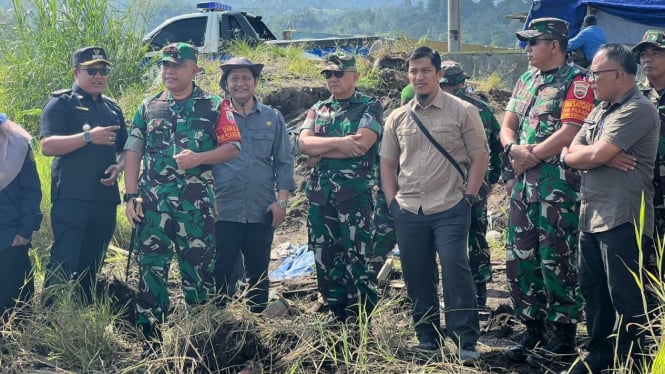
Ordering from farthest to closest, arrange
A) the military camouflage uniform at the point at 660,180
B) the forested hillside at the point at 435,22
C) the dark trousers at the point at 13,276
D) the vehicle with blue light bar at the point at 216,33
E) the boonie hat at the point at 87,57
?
the forested hillside at the point at 435,22, the vehicle with blue light bar at the point at 216,33, the boonie hat at the point at 87,57, the dark trousers at the point at 13,276, the military camouflage uniform at the point at 660,180

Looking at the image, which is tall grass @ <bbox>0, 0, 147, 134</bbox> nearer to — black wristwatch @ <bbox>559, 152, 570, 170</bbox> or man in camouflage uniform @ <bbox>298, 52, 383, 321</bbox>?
man in camouflage uniform @ <bbox>298, 52, 383, 321</bbox>

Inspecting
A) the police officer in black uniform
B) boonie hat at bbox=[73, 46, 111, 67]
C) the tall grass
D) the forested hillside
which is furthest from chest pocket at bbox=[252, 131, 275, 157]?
the forested hillside

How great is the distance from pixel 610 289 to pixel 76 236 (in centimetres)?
341

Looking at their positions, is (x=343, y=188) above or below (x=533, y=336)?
above

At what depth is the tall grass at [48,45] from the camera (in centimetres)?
1070

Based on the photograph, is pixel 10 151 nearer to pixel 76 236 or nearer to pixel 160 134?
pixel 76 236

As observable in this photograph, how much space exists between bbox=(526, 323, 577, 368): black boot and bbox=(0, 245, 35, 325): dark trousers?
11.0ft

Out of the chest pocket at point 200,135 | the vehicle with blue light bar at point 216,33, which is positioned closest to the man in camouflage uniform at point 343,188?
the chest pocket at point 200,135

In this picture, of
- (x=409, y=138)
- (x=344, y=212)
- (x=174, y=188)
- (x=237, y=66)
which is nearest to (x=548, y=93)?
(x=409, y=138)

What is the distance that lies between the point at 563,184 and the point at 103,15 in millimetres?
8098

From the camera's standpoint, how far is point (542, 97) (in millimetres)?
4828

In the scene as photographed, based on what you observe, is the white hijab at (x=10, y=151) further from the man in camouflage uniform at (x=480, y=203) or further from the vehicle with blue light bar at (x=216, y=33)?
the vehicle with blue light bar at (x=216, y=33)

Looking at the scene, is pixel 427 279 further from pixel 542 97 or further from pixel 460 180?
pixel 542 97

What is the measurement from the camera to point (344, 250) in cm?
537
